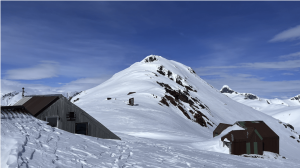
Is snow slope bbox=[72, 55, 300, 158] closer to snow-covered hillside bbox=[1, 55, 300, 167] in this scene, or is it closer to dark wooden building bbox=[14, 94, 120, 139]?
snow-covered hillside bbox=[1, 55, 300, 167]

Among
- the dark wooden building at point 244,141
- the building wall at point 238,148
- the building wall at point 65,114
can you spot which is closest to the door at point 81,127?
the building wall at point 65,114

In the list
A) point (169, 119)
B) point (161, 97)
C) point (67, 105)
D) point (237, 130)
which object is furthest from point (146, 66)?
point (67, 105)

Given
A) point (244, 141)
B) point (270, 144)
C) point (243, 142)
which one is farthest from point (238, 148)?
point (270, 144)

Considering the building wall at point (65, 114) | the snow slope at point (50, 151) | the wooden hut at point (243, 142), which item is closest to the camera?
the snow slope at point (50, 151)

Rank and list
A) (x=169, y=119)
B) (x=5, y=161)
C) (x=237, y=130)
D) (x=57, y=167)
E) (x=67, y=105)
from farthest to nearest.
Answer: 1. (x=169, y=119)
2. (x=237, y=130)
3. (x=67, y=105)
4. (x=57, y=167)
5. (x=5, y=161)

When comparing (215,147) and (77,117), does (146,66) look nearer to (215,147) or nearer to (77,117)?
(215,147)

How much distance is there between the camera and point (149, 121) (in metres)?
33.3

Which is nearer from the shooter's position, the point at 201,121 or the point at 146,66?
the point at 201,121

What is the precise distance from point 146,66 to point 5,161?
9255cm

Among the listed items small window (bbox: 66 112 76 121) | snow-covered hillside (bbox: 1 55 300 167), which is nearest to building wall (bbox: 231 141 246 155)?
snow-covered hillside (bbox: 1 55 300 167)

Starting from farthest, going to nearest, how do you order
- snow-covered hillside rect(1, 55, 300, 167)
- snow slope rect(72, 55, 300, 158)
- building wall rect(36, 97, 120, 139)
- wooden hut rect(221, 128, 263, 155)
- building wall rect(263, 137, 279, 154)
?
building wall rect(263, 137, 279, 154)
snow slope rect(72, 55, 300, 158)
wooden hut rect(221, 128, 263, 155)
building wall rect(36, 97, 120, 139)
snow-covered hillside rect(1, 55, 300, 167)

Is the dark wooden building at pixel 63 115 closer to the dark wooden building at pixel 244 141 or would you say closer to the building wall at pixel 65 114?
the building wall at pixel 65 114

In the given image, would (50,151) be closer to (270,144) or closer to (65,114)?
(65,114)

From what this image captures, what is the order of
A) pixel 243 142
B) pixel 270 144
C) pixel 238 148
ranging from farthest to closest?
pixel 270 144 < pixel 243 142 < pixel 238 148
